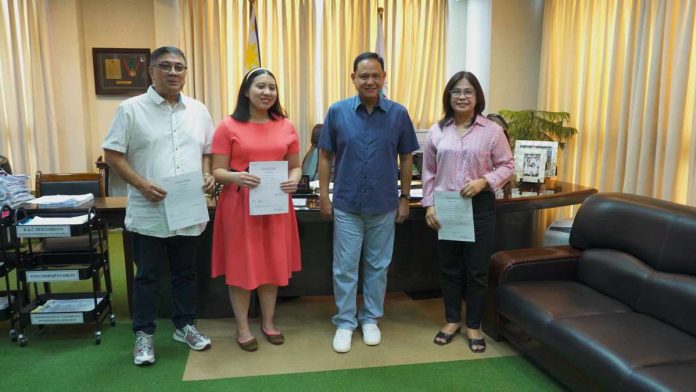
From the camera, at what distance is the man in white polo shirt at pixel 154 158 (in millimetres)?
2076

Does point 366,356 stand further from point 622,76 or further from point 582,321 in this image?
point 622,76

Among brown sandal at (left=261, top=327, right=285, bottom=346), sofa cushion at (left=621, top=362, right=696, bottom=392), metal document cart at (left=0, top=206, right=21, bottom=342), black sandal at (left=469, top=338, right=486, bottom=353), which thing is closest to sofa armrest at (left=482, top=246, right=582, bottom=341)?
black sandal at (left=469, top=338, right=486, bottom=353)

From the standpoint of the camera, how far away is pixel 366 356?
2379 mm

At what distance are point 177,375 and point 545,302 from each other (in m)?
1.76

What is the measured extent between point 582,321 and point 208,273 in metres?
1.99

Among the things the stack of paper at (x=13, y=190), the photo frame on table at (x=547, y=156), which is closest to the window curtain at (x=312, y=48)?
the photo frame on table at (x=547, y=156)

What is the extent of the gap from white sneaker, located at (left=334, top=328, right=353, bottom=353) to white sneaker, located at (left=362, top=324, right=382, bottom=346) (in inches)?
3.2

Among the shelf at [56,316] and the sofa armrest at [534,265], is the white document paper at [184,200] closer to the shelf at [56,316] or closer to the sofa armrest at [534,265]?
the shelf at [56,316]

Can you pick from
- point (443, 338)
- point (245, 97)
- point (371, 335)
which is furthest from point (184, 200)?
point (443, 338)

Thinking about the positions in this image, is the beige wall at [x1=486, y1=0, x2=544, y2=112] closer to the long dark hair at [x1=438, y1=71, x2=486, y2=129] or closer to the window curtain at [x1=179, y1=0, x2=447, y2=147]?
the window curtain at [x1=179, y1=0, x2=447, y2=147]

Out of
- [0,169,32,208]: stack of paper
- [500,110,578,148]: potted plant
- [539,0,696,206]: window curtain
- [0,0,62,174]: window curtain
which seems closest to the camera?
[0,169,32,208]: stack of paper

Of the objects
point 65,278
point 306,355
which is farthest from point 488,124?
point 65,278

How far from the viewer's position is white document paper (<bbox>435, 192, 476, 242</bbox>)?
228cm

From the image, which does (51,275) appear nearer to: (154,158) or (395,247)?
(154,158)
